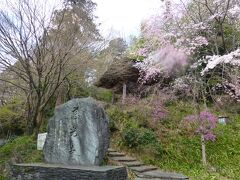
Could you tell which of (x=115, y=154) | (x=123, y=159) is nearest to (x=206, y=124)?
(x=123, y=159)

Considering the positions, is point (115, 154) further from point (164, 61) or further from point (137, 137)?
point (164, 61)

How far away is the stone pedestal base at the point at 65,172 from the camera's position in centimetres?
745

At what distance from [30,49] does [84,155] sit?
575 cm

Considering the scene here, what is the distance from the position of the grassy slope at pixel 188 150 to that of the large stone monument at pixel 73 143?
368 cm

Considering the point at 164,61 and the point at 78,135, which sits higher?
the point at 164,61

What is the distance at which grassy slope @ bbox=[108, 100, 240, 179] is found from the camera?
11.3m

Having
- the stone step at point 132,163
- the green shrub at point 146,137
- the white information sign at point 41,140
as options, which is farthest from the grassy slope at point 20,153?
the green shrub at point 146,137

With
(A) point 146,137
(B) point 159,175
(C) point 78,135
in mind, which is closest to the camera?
(C) point 78,135

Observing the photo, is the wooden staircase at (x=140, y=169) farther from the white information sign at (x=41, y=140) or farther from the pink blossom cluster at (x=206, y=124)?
the white information sign at (x=41, y=140)

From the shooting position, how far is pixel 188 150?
12602mm

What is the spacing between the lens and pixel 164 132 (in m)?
13.6

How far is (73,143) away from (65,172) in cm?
94

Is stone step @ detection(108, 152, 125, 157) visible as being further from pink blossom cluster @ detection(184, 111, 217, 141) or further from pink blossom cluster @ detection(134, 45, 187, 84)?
pink blossom cluster @ detection(134, 45, 187, 84)

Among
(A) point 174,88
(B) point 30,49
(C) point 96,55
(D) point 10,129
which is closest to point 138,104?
(A) point 174,88
